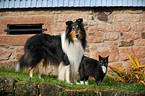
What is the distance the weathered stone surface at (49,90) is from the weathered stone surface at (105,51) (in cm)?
206

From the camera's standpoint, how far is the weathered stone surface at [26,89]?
3256 millimetres

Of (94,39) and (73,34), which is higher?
(73,34)

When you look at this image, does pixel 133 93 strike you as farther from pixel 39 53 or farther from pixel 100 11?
pixel 100 11

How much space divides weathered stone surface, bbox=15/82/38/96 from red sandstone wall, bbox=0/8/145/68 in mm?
1958

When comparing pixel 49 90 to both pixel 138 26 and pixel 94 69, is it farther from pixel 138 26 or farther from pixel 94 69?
pixel 138 26

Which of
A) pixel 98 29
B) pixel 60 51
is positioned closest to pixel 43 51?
pixel 60 51

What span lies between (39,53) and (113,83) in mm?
2064

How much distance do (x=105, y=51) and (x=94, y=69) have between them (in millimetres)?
1244

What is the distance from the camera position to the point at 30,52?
4137mm

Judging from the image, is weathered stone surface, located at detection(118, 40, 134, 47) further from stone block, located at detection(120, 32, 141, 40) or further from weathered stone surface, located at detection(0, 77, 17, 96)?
weathered stone surface, located at detection(0, 77, 17, 96)

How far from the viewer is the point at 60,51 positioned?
4133mm

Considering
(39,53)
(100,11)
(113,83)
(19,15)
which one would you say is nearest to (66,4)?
(100,11)

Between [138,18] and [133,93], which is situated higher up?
[138,18]

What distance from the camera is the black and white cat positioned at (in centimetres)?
371
